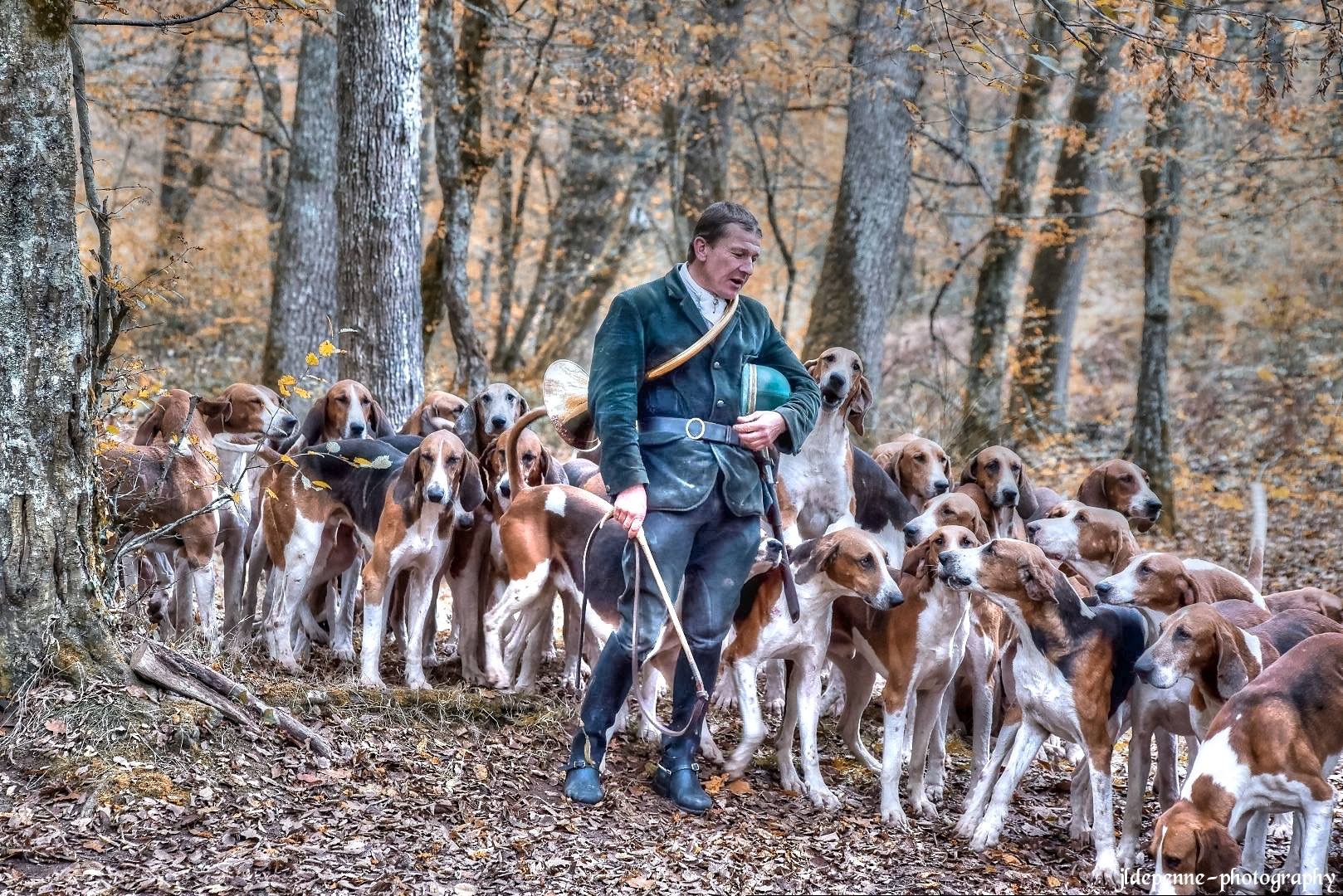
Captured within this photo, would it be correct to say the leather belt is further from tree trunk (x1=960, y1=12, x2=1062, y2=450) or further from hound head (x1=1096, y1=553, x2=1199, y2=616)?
tree trunk (x1=960, y1=12, x2=1062, y2=450)

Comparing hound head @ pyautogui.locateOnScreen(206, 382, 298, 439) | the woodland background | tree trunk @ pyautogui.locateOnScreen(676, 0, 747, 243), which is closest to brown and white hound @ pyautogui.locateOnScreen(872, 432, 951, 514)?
the woodland background

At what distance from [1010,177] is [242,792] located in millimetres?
14304

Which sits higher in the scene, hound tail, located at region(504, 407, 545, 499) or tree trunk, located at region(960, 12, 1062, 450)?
tree trunk, located at region(960, 12, 1062, 450)

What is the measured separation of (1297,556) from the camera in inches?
527

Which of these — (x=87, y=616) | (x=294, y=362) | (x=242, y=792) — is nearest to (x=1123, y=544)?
(x=242, y=792)

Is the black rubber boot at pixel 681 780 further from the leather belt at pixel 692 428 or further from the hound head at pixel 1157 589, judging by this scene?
the hound head at pixel 1157 589

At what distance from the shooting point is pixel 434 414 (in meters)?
8.39

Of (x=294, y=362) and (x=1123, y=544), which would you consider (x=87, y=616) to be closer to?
(x=1123, y=544)

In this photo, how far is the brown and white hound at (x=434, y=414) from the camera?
27.2 ft

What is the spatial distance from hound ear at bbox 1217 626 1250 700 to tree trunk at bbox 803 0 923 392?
25.1ft

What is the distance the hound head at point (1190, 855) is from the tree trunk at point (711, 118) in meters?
11.9

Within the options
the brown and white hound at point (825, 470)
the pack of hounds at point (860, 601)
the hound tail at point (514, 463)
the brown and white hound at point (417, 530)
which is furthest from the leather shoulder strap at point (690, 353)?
the brown and white hound at point (825, 470)

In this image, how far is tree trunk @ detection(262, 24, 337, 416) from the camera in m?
14.0

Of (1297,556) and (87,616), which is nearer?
(87,616)
